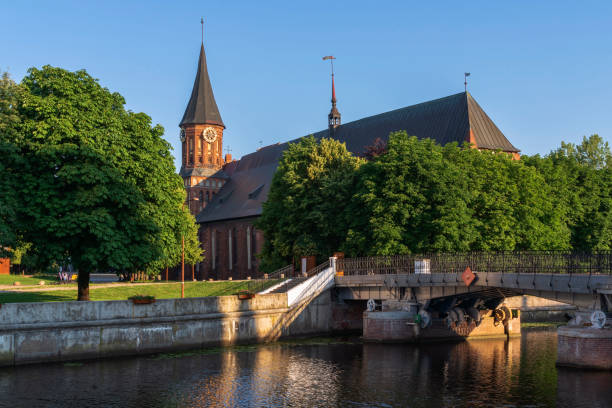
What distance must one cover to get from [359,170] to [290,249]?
9.49 m

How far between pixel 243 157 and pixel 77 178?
3180 inches

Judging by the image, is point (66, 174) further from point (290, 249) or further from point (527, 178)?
point (527, 178)

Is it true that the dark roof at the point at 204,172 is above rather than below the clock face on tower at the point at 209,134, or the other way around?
below

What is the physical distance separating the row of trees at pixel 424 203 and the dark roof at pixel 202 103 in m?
59.2

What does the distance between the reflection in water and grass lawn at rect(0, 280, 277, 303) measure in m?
14.4

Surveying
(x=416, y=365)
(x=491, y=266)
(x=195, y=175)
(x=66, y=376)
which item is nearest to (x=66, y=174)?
(x=66, y=376)

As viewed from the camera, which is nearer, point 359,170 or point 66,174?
point 66,174

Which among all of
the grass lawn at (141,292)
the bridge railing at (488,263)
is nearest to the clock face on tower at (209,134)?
the grass lawn at (141,292)

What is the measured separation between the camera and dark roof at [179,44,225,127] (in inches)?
4564

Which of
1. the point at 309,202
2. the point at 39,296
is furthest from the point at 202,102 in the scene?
the point at 39,296

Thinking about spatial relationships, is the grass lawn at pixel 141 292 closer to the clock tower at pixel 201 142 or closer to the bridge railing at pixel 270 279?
the bridge railing at pixel 270 279

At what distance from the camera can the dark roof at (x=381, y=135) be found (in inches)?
2901

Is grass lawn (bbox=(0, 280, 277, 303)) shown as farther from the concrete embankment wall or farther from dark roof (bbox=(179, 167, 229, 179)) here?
dark roof (bbox=(179, 167, 229, 179))

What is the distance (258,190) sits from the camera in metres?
99.6
